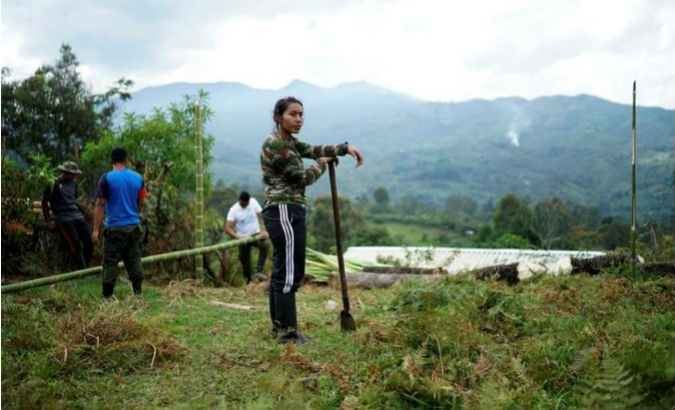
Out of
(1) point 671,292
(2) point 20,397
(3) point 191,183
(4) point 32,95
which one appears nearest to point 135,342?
(2) point 20,397

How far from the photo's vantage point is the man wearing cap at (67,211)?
7930mm

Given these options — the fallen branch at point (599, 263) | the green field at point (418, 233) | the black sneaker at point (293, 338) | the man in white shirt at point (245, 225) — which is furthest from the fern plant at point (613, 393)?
the green field at point (418, 233)

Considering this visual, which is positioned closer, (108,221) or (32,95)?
(108,221)

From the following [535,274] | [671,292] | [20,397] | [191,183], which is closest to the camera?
[20,397]

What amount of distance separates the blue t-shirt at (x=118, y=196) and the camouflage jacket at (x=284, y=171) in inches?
101

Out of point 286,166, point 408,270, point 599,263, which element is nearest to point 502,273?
point 599,263

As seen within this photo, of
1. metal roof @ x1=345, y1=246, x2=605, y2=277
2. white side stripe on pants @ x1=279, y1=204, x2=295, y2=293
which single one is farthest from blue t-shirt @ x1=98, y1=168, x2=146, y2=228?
metal roof @ x1=345, y1=246, x2=605, y2=277

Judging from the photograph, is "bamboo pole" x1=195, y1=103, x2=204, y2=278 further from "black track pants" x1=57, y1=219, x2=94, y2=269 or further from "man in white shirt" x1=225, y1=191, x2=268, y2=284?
"black track pants" x1=57, y1=219, x2=94, y2=269

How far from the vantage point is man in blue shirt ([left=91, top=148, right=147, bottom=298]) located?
6.40m

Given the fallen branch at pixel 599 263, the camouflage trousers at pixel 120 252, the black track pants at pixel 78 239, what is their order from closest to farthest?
the camouflage trousers at pixel 120 252
the fallen branch at pixel 599 263
the black track pants at pixel 78 239

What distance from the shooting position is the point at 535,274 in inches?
303

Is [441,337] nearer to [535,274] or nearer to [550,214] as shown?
[535,274]

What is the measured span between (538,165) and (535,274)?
614 ft

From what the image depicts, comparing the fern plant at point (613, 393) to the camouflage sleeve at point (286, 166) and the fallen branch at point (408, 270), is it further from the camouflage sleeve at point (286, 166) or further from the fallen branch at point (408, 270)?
the fallen branch at point (408, 270)
